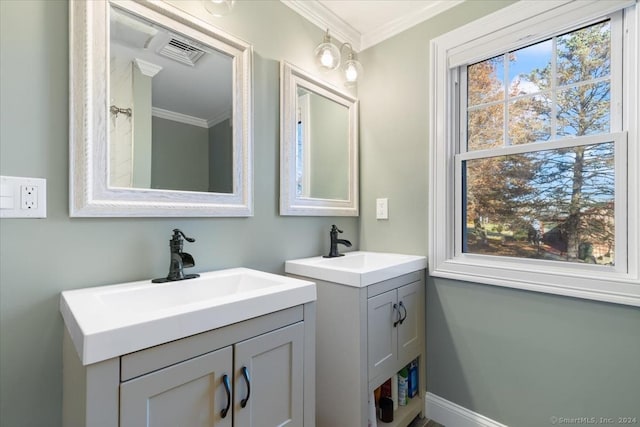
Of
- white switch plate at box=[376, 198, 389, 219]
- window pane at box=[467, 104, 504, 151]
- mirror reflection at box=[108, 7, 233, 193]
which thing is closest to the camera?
mirror reflection at box=[108, 7, 233, 193]

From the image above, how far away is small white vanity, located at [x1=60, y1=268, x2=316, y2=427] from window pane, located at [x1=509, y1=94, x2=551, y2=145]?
133cm

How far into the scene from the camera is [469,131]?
66.8 inches

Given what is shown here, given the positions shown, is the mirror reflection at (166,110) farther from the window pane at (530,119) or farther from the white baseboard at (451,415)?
the white baseboard at (451,415)

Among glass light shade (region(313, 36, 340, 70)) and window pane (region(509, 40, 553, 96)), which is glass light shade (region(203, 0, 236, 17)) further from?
window pane (region(509, 40, 553, 96))

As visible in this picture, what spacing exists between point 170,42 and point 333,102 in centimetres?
99

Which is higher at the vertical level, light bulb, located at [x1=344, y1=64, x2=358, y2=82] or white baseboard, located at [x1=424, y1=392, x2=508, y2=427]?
light bulb, located at [x1=344, y1=64, x2=358, y2=82]

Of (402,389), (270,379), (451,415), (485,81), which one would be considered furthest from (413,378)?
(485,81)

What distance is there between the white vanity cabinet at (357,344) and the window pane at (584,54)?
48.4 inches

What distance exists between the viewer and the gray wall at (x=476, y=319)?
1.22 metres

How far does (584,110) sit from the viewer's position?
4.39 ft

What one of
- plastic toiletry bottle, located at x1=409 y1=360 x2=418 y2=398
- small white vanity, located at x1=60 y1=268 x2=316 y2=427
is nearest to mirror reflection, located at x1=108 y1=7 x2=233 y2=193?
small white vanity, located at x1=60 y1=268 x2=316 y2=427

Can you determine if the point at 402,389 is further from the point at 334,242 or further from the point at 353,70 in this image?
the point at 353,70

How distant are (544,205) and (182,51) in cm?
181

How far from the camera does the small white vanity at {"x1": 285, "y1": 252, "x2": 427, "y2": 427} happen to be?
1.28m
